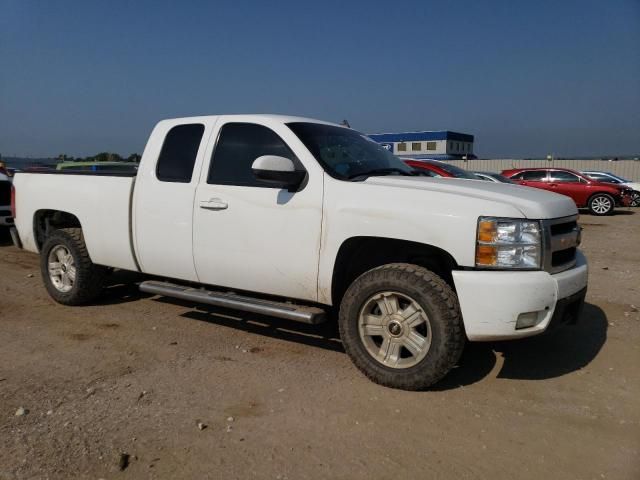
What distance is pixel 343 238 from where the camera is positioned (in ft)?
12.3

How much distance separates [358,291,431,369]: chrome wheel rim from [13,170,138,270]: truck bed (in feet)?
7.90

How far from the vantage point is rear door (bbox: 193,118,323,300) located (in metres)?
3.92

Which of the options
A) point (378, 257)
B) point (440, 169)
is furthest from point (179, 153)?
point (440, 169)

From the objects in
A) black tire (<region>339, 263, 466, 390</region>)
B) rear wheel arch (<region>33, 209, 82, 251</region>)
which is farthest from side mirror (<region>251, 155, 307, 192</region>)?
rear wheel arch (<region>33, 209, 82, 251</region>)

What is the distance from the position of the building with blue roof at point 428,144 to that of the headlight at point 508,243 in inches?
1757

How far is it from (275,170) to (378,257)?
3.38 feet

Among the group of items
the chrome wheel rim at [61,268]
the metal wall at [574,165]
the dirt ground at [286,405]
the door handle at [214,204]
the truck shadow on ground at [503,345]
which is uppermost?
the metal wall at [574,165]

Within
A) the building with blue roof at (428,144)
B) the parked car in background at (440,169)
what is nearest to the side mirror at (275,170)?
the parked car in background at (440,169)

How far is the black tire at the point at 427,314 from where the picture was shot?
11.3ft

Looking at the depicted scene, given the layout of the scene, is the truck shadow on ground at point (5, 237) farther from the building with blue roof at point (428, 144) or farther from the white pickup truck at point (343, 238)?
the building with blue roof at point (428, 144)

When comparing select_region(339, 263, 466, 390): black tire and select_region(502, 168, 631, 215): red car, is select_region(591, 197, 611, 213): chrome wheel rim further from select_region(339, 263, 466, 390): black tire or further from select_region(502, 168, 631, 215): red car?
select_region(339, 263, 466, 390): black tire

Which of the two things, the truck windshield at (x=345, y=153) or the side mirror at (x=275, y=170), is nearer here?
the side mirror at (x=275, y=170)

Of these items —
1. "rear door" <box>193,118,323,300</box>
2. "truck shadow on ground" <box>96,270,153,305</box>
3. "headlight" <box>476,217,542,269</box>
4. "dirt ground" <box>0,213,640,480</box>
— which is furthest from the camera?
"truck shadow on ground" <box>96,270,153,305</box>

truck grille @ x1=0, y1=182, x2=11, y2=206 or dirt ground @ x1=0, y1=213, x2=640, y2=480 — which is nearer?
dirt ground @ x1=0, y1=213, x2=640, y2=480
